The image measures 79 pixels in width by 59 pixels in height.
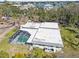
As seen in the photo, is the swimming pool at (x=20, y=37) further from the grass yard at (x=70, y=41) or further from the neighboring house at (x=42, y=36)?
the grass yard at (x=70, y=41)

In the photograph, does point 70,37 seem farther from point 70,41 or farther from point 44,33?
point 44,33

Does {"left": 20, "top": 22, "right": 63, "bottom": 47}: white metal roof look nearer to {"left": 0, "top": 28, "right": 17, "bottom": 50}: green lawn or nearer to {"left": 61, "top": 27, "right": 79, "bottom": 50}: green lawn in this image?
{"left": 61, "top": 27, "right": 79, "bottom": 50}: green lawn

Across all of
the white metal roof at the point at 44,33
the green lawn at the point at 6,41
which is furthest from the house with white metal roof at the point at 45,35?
the green lawn at the point at 6,41

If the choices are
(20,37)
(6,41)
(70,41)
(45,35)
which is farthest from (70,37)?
(6,41)

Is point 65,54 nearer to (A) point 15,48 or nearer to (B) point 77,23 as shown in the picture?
(B) point 77,23

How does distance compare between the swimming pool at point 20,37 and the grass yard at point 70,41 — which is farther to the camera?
the swimming pool at point 20,37

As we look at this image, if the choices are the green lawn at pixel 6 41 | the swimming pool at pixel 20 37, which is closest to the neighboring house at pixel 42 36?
the swimming pool at pixel 20 37

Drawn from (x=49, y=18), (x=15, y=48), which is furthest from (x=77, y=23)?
(x=15, y=48)
